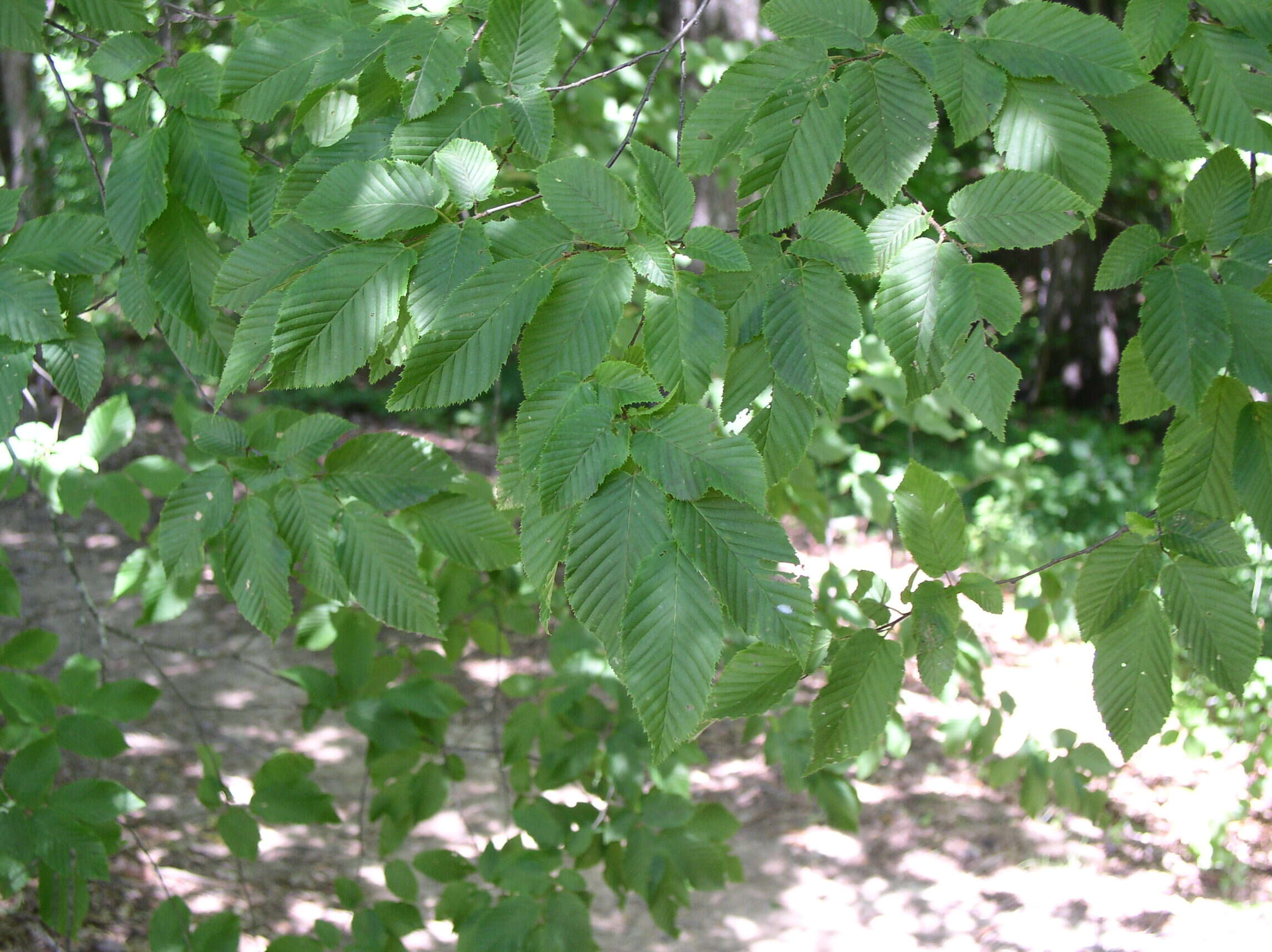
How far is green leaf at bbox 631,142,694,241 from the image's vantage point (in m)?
1.08

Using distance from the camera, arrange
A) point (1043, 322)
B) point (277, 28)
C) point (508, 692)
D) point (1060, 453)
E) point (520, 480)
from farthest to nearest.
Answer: point (1043, 322), point (1060, 453), point (508, 692), point (277, 28), point (520, 480)

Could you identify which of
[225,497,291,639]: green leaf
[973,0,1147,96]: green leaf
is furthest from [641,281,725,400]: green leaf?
[225,497,291,639]: green leaf

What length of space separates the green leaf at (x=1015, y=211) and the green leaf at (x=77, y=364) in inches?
49.5

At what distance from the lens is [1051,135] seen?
116 cm

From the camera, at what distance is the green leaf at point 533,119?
46.9 inches

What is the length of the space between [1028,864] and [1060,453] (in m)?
5.38

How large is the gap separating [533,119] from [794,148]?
31cm

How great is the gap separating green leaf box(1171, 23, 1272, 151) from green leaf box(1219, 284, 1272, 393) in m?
0.19

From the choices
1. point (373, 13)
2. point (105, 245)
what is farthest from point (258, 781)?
point (373, 13)

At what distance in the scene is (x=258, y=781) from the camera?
2182mm

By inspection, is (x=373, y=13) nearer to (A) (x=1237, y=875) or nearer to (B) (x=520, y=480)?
(B) (x=520, y=480)

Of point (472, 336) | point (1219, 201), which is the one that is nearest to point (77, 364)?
point (472, 336)

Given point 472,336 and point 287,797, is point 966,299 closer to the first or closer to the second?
point 472,336

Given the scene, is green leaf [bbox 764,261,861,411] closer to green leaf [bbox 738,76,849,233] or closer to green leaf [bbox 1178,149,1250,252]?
green leaf [bbox 738,76,849,233]
